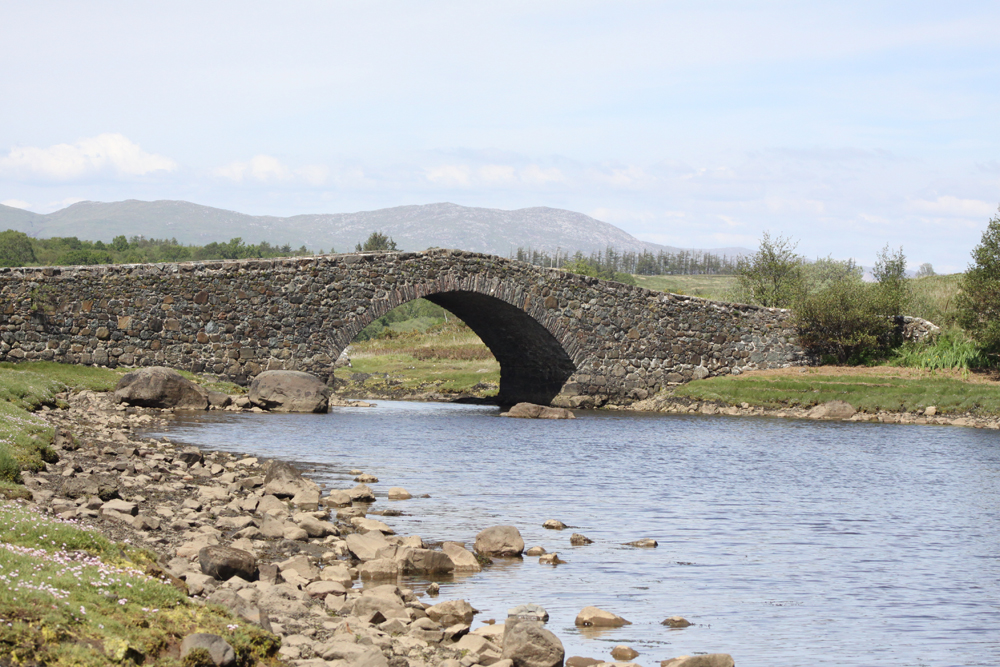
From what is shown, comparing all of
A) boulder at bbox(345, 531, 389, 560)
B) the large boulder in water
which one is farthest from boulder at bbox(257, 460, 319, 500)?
the large boulder in water

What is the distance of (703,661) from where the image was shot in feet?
26.4

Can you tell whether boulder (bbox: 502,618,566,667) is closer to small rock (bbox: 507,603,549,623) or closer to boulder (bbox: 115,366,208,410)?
small rock (bbox: 507,603,549,623)

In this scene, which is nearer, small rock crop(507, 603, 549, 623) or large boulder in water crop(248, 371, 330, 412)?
small rock crop(507, 603, 549, 623)

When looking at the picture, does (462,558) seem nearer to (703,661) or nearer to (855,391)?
(703,661)

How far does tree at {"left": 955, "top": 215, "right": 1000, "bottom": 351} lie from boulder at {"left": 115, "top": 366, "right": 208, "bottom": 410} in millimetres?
30851

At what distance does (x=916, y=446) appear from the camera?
27266 millimetres

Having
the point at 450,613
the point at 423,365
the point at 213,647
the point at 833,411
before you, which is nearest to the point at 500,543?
the point at 450,613

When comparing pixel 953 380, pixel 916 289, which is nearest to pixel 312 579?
pixel 953 380

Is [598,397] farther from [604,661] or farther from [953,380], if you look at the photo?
[604,661]

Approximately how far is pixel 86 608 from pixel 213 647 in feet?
3.23

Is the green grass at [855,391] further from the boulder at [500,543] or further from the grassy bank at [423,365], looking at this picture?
the boulder at [500,543]

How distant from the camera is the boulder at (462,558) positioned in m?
11.5

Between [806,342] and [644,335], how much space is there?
8278 millimetres

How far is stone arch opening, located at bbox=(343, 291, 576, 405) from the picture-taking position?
39.8m
